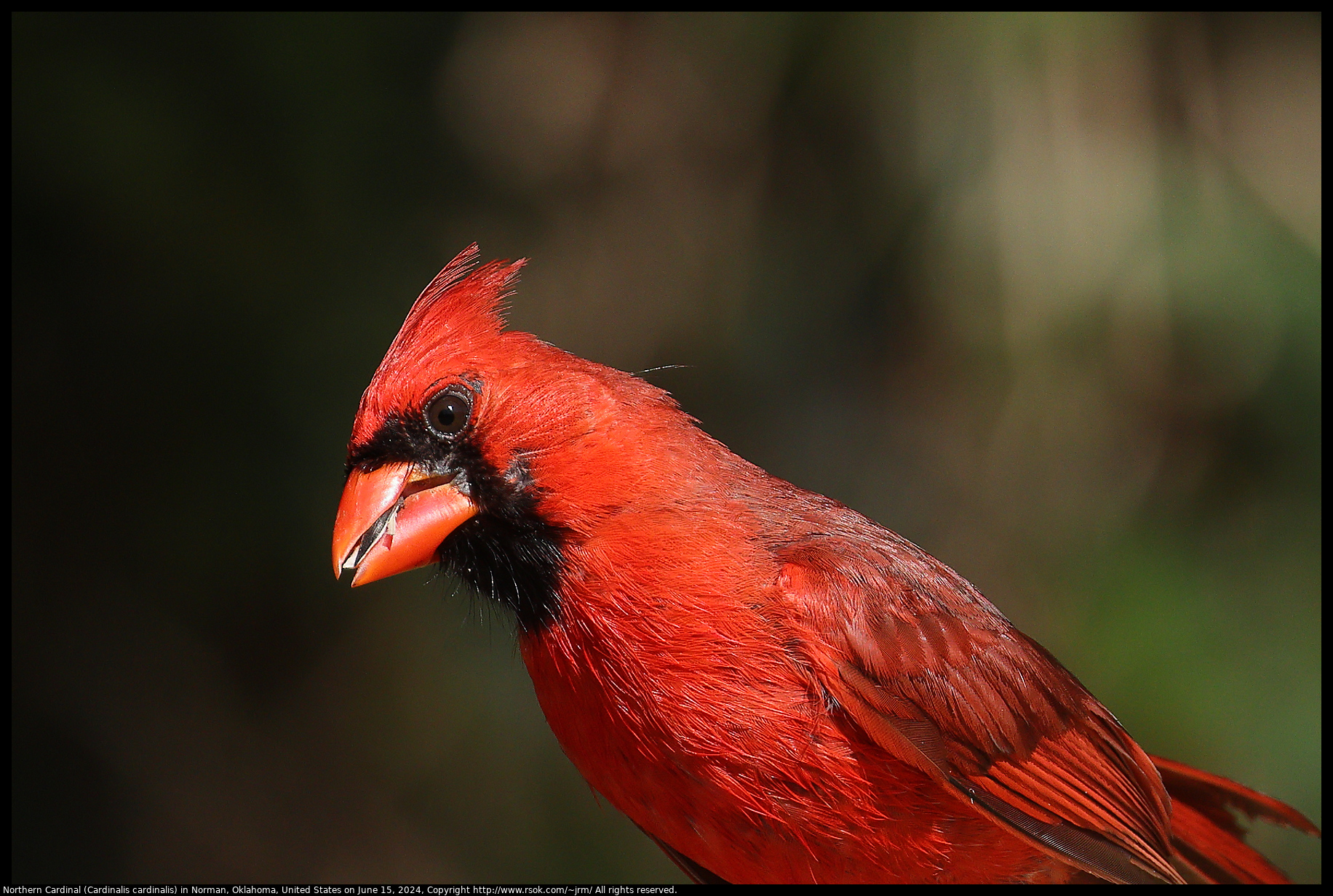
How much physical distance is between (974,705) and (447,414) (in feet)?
3.43

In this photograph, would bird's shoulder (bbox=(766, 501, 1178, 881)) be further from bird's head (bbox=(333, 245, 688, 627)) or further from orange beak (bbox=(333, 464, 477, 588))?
orange beak (bbox=(333, 464, 477, 588))

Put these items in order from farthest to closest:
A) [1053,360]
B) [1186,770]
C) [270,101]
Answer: [270,101] < [1053,360] < [1186,770]

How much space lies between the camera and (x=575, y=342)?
389 cm

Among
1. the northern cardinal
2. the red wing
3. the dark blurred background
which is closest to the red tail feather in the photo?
the red wing

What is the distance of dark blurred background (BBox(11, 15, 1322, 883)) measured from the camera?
329cm

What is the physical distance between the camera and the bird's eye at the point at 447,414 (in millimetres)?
1755

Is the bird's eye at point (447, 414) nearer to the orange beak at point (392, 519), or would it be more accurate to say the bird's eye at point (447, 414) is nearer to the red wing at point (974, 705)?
the orange beak at point (392, 519)

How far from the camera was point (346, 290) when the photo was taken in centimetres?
380

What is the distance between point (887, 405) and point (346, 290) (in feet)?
6.54

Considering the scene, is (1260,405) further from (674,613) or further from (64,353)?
(64,353)

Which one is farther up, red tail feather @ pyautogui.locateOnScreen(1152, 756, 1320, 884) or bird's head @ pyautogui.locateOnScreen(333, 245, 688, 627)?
bird's head @ pyautogui.locateOnScreen(333, 245, 688, 627)

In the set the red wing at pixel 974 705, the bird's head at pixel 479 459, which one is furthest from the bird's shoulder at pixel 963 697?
the bird's head at pixel 479 459

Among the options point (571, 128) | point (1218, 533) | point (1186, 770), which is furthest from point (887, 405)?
point (1186, 770)

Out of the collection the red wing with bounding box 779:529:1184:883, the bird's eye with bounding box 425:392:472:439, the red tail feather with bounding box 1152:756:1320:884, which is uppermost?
the bird's eye with bounding box 425:392:472:439
